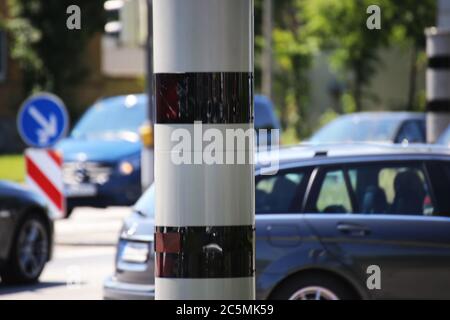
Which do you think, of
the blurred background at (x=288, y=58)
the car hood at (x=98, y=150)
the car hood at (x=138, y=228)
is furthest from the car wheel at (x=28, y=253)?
the blurred background at (x=288, y=58)

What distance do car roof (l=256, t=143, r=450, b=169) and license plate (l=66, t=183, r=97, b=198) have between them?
1129 centimetres

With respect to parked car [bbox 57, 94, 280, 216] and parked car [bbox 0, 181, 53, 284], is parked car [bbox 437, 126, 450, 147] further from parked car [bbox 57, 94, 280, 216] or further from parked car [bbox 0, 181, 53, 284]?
parked car [bbox 57, 94, 280, 216]

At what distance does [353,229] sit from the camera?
8273mm

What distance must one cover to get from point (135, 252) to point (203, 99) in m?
4.65

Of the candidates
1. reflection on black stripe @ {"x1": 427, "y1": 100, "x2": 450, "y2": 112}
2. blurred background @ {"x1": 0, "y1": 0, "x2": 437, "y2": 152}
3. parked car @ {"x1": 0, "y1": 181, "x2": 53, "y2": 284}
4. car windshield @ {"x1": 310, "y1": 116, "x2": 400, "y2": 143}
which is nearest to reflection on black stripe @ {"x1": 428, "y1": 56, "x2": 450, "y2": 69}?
reflection on black stripe @ {"x1": 427, "y1": 100, "x2": 450, "y2": 112}

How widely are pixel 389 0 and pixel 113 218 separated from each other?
26.6 metres

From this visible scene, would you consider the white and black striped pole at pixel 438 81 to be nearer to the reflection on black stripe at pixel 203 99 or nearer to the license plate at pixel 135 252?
the license plate at pixel 135 252

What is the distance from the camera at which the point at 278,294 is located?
809cm

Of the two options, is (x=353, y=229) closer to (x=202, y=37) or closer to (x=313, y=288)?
(x=313, y=288)

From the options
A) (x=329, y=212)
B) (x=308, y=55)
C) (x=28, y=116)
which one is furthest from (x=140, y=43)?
(x=308, y=55)

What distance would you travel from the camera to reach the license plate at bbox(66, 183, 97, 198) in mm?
20094

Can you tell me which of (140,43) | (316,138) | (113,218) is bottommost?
(113,218)

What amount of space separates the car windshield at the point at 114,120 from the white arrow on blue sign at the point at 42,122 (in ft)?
17.6
